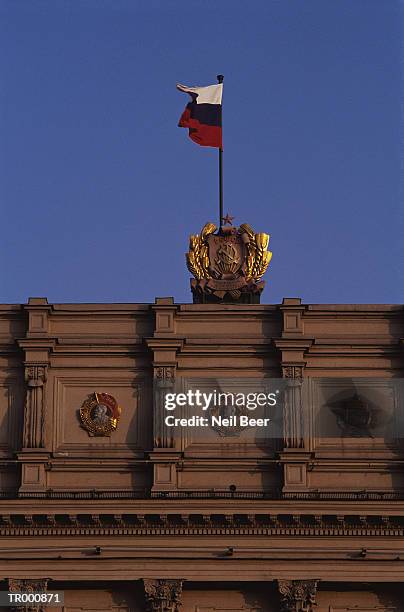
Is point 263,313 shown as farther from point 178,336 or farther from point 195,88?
point 195,88

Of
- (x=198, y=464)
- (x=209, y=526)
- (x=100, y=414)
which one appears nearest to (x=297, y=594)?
(x=209, y=526)

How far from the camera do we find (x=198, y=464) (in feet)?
195

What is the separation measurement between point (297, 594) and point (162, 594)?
159 inches

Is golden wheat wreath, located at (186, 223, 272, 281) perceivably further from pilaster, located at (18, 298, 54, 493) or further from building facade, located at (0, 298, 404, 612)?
pilaster, located at (18, 298, 54, 493)

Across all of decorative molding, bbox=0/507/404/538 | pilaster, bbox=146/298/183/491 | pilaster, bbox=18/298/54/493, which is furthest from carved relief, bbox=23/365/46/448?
pilaster, bbox=146/298/183/491

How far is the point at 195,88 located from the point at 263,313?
9054mm

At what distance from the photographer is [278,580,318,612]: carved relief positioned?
188 ft

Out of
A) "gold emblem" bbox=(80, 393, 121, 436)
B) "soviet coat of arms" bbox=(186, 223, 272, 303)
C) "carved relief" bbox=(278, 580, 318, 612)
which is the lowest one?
"carved relief" bbox=(278, 580, 318, 612)

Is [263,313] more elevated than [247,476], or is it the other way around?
[263,313]

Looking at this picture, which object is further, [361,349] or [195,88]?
[195,88]

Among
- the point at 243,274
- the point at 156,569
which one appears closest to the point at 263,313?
the point at 243,274

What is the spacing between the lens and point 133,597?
5819cm

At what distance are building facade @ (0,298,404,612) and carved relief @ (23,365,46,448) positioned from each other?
45 millimetres

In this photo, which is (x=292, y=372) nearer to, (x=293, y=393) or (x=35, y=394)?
(x=293, y=393)
